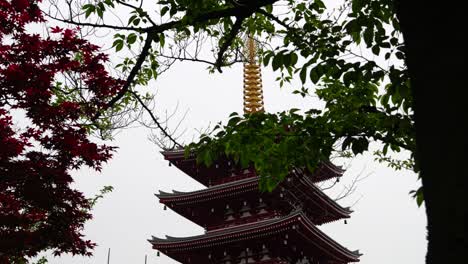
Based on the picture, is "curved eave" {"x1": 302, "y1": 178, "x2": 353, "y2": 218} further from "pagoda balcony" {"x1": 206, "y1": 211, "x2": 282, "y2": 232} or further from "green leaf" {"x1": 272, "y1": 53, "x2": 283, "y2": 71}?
"green leaf" {"x1": 272, "y1": 53, "x2": 283, "y2": 71}

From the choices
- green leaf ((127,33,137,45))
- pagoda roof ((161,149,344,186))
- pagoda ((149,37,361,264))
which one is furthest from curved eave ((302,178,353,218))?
green leaf ((127,33,137,45))

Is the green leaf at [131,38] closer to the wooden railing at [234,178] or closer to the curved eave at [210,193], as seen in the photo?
the curved eave at [210,193]

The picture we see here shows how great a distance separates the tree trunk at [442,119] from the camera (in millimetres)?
1592

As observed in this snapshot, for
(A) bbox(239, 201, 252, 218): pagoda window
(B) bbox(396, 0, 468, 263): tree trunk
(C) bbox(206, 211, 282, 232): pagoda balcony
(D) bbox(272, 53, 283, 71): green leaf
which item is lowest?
(B) bbox(396, 0, 468, 263): tree trunk

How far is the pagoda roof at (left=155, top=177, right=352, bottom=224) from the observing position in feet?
69.8

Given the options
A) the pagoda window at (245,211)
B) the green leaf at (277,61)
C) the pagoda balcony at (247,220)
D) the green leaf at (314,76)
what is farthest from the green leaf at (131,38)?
the pagoda window at (245,211)

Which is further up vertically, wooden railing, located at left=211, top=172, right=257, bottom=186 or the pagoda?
wooden railing, located at left=211, top=172, right=257, bottom=186

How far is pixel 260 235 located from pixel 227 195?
2333 millimetres

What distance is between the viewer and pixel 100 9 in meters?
5.11

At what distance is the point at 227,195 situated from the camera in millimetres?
21750

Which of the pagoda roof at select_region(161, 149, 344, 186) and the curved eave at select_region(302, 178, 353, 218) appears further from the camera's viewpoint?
the pagoda roof at select_region(161, 149, 344, 186)

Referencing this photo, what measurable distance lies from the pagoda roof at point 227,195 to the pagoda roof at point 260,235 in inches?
54.8

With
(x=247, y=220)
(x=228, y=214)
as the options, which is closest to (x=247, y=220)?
(x=247, y=220)

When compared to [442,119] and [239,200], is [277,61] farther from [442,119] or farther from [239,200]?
[239,200]
